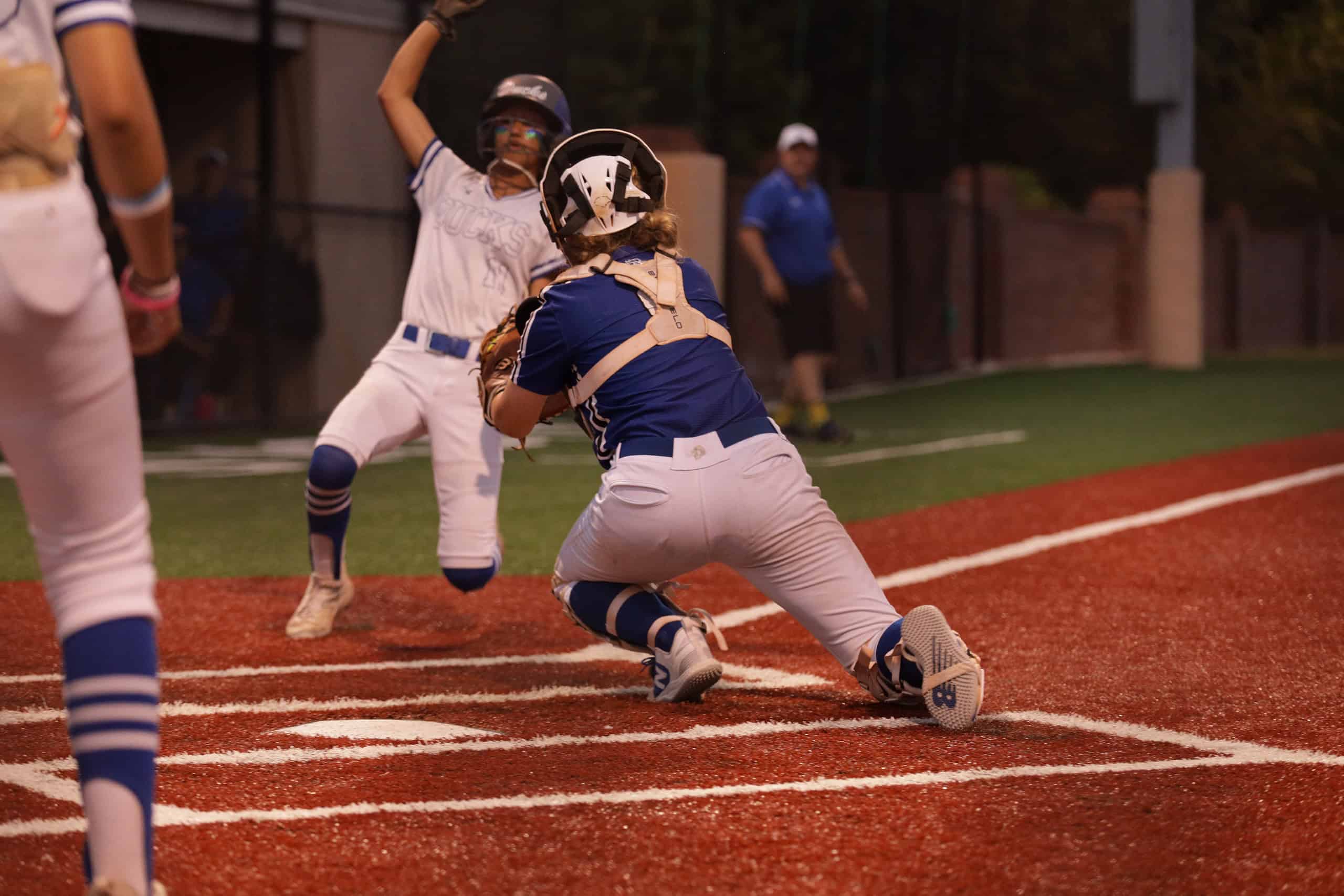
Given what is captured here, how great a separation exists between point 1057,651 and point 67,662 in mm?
3884

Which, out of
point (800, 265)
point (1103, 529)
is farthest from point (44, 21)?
point (800, 265)

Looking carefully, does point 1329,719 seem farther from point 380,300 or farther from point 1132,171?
point 1132,171

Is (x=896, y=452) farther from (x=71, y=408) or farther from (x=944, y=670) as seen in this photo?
(x=71, y=408)

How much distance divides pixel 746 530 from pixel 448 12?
2526mm

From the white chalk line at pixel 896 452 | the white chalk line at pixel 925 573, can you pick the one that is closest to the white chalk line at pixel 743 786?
the white chalk line at pixel 925 573

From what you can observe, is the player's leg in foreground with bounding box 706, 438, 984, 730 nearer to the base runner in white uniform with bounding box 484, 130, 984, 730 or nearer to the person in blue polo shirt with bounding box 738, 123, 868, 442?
the base runner in white uniform with bounding box 484, 130, 984, 730

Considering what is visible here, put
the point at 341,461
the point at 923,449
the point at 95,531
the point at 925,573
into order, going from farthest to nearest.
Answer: the point at 923,449 → the point at 925,573 → the point at 341,461 → the point at 95,531

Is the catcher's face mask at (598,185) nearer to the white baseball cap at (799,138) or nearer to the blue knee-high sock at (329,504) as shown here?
the blue knee-high sock at (329,504)

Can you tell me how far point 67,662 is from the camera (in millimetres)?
3000

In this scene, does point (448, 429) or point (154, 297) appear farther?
point (448, 429)

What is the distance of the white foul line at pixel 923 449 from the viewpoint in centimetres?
1312

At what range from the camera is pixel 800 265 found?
1452 cm

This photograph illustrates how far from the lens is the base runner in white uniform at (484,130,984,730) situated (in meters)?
4.88

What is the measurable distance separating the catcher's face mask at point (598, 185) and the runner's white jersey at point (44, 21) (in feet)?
7.18
